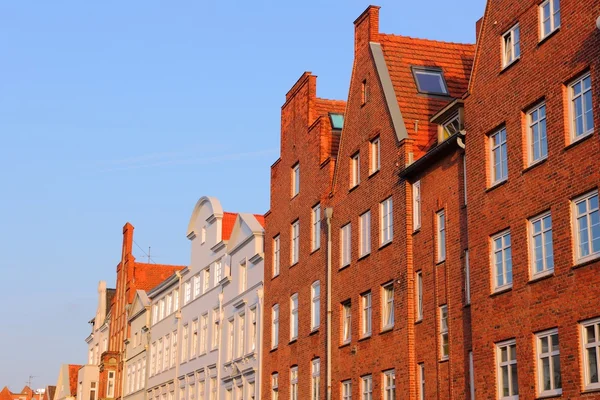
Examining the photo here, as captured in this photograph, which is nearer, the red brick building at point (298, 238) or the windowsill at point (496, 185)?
the windowsill at point (496, 185)

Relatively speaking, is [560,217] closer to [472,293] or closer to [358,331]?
[472,293]

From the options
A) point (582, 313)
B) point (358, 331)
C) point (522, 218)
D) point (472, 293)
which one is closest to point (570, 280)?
point (582, 313)

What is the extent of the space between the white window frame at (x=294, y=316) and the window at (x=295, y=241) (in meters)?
1.54

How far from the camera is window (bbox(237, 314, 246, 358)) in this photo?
5106 centimetres

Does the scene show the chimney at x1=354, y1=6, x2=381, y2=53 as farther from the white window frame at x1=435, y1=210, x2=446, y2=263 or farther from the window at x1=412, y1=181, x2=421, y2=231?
the white window frame at x1=435, y1=210, x2=446, y2=263

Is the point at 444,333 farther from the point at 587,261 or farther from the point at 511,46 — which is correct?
the point at 511,46

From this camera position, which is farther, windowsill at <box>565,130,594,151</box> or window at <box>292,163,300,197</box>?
window at <box>292,163,300,197</box>

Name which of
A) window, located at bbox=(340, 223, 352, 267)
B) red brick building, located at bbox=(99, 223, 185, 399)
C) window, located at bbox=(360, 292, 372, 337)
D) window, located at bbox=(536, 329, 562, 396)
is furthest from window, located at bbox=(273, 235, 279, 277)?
red brick building, located at bbox=(99, 223, 185, 399)

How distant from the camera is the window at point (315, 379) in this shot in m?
40.9

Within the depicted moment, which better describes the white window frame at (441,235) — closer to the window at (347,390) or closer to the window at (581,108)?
the window at (581,108)

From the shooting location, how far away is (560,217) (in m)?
25.5

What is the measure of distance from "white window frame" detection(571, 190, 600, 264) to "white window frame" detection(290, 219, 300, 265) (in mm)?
20764

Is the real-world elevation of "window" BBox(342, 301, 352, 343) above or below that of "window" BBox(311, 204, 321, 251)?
below

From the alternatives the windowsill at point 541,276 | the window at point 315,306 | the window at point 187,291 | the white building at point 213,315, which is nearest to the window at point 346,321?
the window at point 315,306
